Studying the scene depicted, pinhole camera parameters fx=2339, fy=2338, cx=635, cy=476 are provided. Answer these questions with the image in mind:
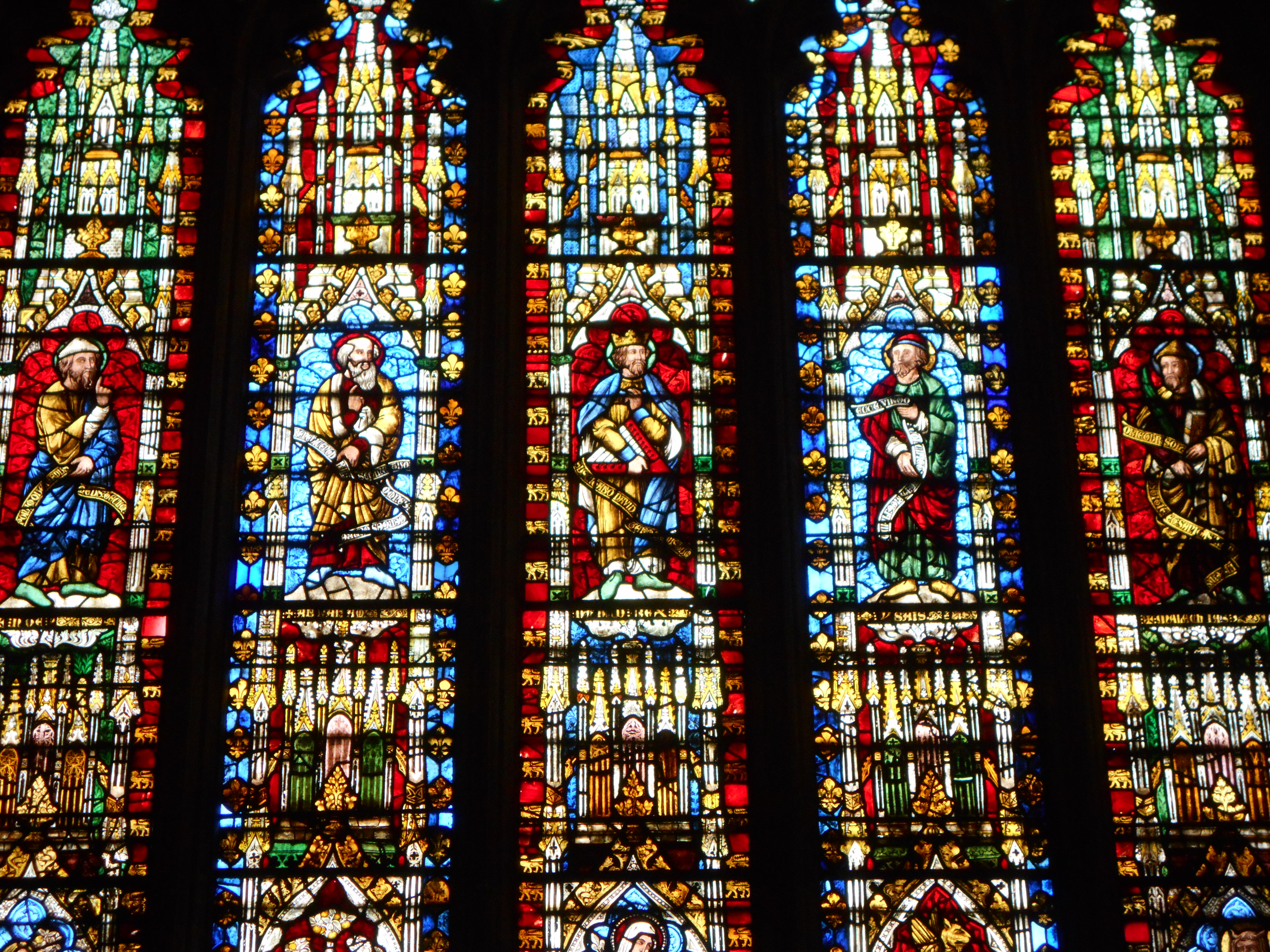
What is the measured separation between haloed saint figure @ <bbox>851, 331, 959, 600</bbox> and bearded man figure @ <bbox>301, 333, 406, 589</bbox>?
2087 millimetres

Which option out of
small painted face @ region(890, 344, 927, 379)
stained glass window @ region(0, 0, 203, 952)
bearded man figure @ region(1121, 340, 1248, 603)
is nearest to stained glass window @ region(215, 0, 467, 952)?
stained glass window @ region(0, 0, 203, 952)

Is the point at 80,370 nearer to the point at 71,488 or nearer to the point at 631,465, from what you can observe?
the point at 71,488

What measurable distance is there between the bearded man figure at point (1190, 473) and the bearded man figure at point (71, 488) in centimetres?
451

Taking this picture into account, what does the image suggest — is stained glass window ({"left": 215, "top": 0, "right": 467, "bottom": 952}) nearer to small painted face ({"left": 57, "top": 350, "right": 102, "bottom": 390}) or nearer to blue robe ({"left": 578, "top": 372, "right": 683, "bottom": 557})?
blue robe ({"left": 578, "top": 372, "right": 683, "bottom": 557})

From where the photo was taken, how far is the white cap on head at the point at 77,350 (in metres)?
10.5

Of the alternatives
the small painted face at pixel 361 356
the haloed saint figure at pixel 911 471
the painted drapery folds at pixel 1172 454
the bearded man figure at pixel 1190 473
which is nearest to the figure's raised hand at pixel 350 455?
the small painted face at pixel 361 356

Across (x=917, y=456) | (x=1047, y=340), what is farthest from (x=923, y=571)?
(x=1047, y=340)

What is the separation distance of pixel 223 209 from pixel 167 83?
882 millimetres

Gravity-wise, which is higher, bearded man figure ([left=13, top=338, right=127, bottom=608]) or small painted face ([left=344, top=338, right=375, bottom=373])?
small painted face ([left=344, top=338, right=375, bottom=373])

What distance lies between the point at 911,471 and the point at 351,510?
8.06 ft

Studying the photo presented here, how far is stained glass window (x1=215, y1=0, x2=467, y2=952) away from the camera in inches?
375

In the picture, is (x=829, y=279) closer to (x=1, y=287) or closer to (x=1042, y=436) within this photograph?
(x=1042, y=436)

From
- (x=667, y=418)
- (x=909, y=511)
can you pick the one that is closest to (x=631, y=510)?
(x=667, y=418)

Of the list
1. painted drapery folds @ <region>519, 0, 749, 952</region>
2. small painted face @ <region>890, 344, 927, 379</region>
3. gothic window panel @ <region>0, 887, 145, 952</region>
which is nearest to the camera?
gothic window panel @ <region>0, 887, 145, 952</region>
